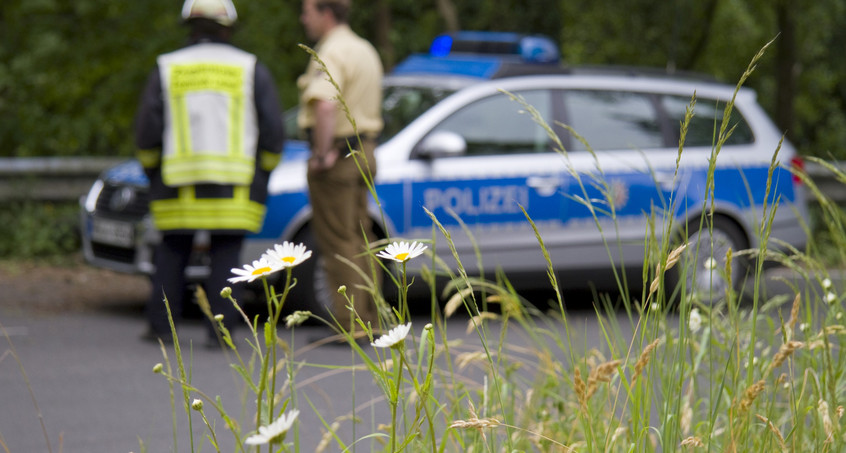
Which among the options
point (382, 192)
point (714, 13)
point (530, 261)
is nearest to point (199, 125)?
point (382, 192)

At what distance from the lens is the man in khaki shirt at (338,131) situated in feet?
18.6

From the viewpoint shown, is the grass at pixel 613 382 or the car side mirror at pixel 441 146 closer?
the grass at pixel 613 382

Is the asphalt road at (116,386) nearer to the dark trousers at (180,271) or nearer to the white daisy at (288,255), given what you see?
the dark trousers at (180,271)

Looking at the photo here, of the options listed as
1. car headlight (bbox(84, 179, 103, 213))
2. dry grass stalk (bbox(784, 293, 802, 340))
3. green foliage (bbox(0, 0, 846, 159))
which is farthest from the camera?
green foliage (bbox(0, 0, 846, 159))

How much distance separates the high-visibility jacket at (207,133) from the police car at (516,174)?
75 cm

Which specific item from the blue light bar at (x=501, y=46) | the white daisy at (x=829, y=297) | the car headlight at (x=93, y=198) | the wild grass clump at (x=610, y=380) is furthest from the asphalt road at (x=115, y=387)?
the blue light bar at (x=501, y=46)

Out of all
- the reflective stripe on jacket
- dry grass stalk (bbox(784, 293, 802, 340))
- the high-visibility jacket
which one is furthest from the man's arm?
dry grass stalk (bbox(784, 293, 802, 340))

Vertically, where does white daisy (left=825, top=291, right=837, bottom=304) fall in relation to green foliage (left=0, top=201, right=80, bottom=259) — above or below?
above

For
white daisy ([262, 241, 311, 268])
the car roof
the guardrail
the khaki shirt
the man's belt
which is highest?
white daisy ([262, 241, 311, 268])

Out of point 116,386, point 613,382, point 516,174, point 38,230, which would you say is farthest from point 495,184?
point 613,382

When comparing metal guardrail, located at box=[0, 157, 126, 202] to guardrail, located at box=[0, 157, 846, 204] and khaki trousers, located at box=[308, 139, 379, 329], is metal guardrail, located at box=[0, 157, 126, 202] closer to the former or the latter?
guardrail, located at box=[0, 157, 846, 204]

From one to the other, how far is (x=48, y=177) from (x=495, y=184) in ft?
14.0

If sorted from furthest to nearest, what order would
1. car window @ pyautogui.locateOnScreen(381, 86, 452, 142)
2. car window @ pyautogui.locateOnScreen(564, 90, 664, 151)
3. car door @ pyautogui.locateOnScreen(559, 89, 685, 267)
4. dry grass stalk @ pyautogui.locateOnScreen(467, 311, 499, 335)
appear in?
car window @ pyautogui.locateOnScreen(564, 90, 664, 151) < car door @ pyautogui.locateOnScreen(559, 89, 685, 267) < car window @ pyautogui.locateOnScreen(381, 86, 452, 142) < dry grass stalk @ pyautogui.locateOnScreen(467, 311, 499, 335)

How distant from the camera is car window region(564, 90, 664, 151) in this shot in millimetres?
7293
